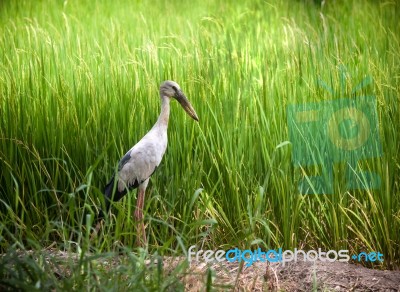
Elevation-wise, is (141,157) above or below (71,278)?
above

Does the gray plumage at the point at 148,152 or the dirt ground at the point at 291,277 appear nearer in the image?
the dirt ground at the point at 291,277

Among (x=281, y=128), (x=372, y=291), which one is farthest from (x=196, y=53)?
(x=372, y=291)

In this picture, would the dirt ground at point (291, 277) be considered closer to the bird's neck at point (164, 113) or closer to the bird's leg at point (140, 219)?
the bird's leg at point (140, 219)

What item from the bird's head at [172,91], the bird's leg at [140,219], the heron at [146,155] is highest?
the bird's head at [172,91]

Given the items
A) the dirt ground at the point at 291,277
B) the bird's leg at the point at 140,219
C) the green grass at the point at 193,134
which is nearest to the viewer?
the dirt ground at the point at 291,277

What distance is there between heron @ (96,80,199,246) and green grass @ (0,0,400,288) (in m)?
0.05

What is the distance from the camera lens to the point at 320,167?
2.36m

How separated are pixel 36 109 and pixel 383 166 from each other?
1202 millimetres

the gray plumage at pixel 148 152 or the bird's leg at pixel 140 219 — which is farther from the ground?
the gray plumage at pixel 148 152

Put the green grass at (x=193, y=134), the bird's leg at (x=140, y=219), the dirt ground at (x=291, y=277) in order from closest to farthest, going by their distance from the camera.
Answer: the dirt ground at (x=291, y=277)
the bird's leg at (x=140, y=219)
the green grass at (x=193, y=134)

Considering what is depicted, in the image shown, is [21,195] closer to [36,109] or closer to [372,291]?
[36,109]

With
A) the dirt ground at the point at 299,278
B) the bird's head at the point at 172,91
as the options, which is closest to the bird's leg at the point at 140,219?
the dirt ground at the point at 299,278

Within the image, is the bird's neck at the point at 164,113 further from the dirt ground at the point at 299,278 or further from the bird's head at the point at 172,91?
the dirt ground at the point at 299,278

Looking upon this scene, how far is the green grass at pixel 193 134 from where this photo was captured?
229 centimetres
